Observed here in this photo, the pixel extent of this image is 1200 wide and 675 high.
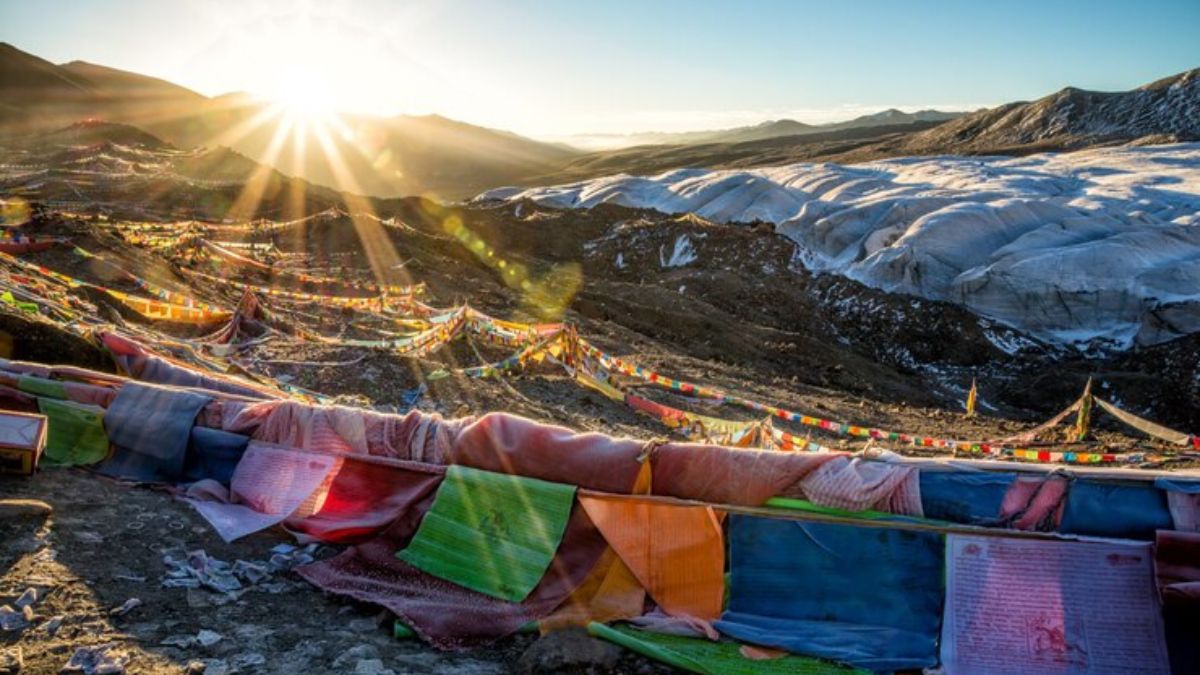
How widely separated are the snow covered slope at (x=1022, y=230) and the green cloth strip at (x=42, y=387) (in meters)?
20.3

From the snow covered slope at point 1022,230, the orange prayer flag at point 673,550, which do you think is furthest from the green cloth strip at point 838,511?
the snow covered slope at point 1022,230

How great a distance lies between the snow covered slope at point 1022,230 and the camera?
19.2m

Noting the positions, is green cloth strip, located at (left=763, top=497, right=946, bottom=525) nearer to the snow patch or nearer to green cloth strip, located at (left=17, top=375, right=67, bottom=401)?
green cloth strip, located at (left=17, top=375, right=67, bottom=401)

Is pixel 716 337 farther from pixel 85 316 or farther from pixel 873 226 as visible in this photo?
pixel 85 316

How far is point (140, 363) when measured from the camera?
7.09m

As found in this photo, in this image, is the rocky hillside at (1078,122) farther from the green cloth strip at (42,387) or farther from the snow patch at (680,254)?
the green cloth strip at (42,387)

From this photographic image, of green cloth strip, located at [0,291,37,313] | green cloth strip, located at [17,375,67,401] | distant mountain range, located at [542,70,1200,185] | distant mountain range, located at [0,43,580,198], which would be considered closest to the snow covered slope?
distant mountain range, located at [542,70,1200,185]

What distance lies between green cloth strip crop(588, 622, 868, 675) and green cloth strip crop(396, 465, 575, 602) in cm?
54

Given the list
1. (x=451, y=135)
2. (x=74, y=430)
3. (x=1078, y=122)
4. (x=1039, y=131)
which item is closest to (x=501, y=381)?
(x=74, y=430)

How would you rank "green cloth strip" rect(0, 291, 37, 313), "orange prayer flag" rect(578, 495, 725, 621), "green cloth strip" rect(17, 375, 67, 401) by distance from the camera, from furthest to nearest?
"green cloth strip" rect(0, 291, 37, 313)
"green cloth strip" rect(17, 375, 67, 401)
"orange prayer flag" rect(578, 495, 725, 621)

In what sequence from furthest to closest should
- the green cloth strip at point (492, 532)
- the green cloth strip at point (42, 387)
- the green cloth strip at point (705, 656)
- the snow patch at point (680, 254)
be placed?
the snow patch at point (680, 254) < the green cloth strip at point (42, 387) < the green cloth strip at point (492, 532) < the green cloth strip at point (705, 656)

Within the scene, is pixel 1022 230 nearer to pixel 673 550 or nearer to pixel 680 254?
pixel 680 254

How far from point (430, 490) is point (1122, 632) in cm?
326

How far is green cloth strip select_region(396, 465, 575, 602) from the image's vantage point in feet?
13.0
